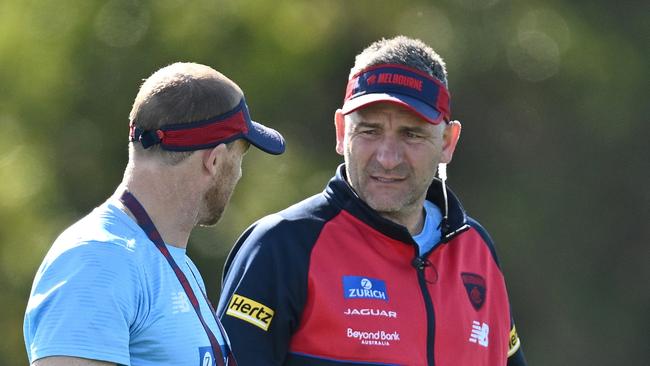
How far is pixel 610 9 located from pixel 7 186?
651cm

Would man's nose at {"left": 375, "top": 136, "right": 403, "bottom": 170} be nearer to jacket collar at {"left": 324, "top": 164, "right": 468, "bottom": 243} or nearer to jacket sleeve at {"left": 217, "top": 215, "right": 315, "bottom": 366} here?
jacket collar at {"left": 324, "top": 164, "right": 468, "bottom": 243}

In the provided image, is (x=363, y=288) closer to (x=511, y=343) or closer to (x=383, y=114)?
(x=383, y=114)

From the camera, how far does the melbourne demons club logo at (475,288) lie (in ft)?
11.8

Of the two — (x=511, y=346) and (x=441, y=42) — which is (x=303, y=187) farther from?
(x=511, y=346)

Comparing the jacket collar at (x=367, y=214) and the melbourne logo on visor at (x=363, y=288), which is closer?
the melbourne logo on visor at (x=363, y=288)

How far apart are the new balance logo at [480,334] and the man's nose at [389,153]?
0.51 m

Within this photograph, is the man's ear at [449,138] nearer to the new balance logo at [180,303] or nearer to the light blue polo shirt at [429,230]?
the light blue polo shirt at [429,230]

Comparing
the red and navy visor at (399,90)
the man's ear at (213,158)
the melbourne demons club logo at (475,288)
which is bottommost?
the melbourne demons club logo at (475,288)

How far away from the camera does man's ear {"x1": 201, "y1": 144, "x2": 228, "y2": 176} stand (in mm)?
2715

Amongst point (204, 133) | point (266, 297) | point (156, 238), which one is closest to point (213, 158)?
point (204, 133)

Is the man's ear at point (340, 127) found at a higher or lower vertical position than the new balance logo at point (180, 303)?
higher

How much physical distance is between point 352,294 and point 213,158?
788 millimetres

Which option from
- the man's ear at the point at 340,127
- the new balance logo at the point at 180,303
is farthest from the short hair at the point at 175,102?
the man's ear at the point at 340,127

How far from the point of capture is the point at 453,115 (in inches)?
460
